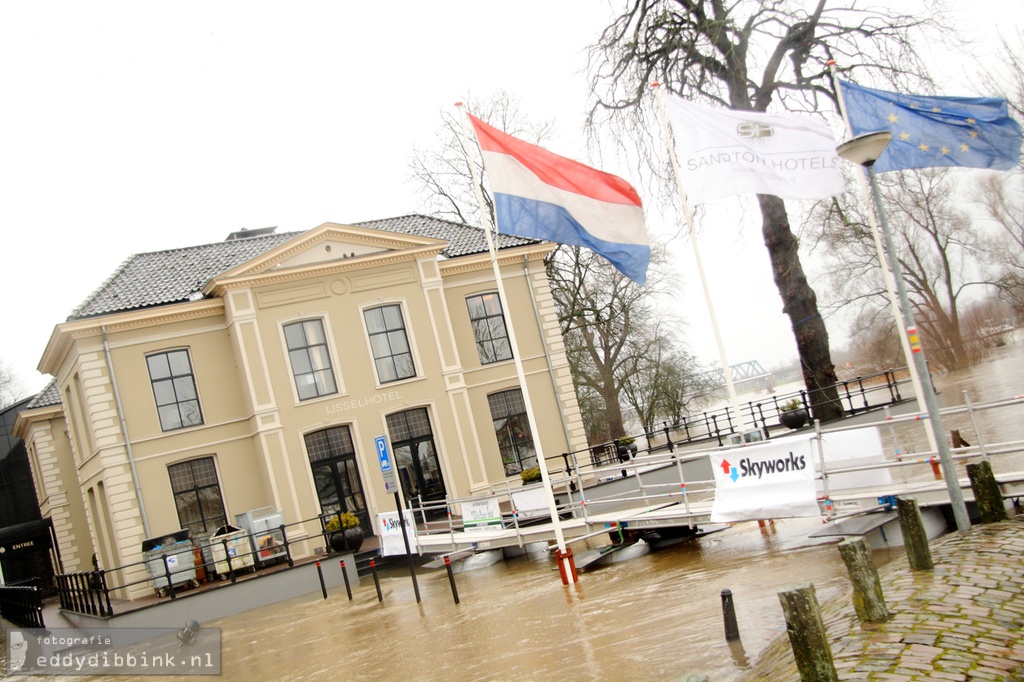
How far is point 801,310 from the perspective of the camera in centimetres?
2467

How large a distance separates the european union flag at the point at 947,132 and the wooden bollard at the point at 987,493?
4.32 metres

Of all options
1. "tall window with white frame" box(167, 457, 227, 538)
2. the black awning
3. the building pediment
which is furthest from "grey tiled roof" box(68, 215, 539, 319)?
the black awning

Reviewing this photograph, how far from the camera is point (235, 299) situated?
81.4 feet

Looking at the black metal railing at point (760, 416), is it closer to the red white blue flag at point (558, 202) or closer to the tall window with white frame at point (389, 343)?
the tall window with white frame at point (389, 343)

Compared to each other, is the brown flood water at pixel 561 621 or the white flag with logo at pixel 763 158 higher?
the white flag with logo at pixel 763 158

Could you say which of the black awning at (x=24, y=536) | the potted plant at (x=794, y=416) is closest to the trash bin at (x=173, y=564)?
the potted plant at (x=794, y=416)

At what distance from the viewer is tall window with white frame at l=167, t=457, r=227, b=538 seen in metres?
24.5

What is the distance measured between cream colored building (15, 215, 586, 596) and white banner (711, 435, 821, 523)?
14.3 meters

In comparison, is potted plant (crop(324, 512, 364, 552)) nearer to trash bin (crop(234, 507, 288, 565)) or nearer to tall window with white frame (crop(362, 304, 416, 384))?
trash bin (crop(234, 507, 288, 565))

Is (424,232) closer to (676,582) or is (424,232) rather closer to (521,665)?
(676,582)

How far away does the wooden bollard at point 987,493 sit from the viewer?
963cm

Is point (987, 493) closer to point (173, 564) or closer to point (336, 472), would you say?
point (173, 564)

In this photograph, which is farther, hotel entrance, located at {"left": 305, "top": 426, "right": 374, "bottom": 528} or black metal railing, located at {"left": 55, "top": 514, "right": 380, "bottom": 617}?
hotel entrance, located at {"left": 305, "top": 426, "right": 374, "bottom": 528}

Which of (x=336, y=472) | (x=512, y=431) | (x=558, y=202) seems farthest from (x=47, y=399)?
(x=558, y=202)
